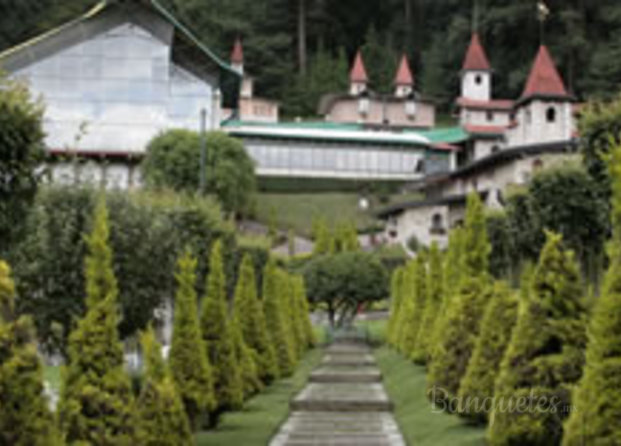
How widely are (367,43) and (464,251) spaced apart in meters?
84.1

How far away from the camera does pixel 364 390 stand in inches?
998

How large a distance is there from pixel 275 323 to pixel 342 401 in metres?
6.27

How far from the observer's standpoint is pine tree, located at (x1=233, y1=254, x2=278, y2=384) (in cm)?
2425

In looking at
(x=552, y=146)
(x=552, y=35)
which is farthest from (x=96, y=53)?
(x=552, y=35)

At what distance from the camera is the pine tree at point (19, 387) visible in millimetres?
8961

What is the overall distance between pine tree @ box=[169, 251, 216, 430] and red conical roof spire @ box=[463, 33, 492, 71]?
247 feet

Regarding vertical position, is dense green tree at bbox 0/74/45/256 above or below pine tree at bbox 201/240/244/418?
above

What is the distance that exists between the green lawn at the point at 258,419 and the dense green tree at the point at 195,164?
23.6 metres

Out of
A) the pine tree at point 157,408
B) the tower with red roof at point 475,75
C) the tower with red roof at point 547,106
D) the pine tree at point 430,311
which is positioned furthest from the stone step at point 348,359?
→ the tower with red roof at point 475,75

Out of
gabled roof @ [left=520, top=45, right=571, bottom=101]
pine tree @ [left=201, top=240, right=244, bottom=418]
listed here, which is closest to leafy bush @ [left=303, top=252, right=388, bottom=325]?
pine tree @ [left=201, top=240, right=244, bottom=418]

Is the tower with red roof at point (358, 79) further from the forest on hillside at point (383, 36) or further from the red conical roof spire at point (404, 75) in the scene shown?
the red conical roof spire at point (404, 75)

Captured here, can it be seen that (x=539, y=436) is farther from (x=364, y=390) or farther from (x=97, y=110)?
(x=97, y=110)

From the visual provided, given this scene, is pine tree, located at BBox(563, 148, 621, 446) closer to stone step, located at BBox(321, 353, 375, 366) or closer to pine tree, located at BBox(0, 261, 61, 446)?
pine tree, located at BBox(0, 261, 61, 446)

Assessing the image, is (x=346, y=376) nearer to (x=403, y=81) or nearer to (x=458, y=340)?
(x=458, y=340)
